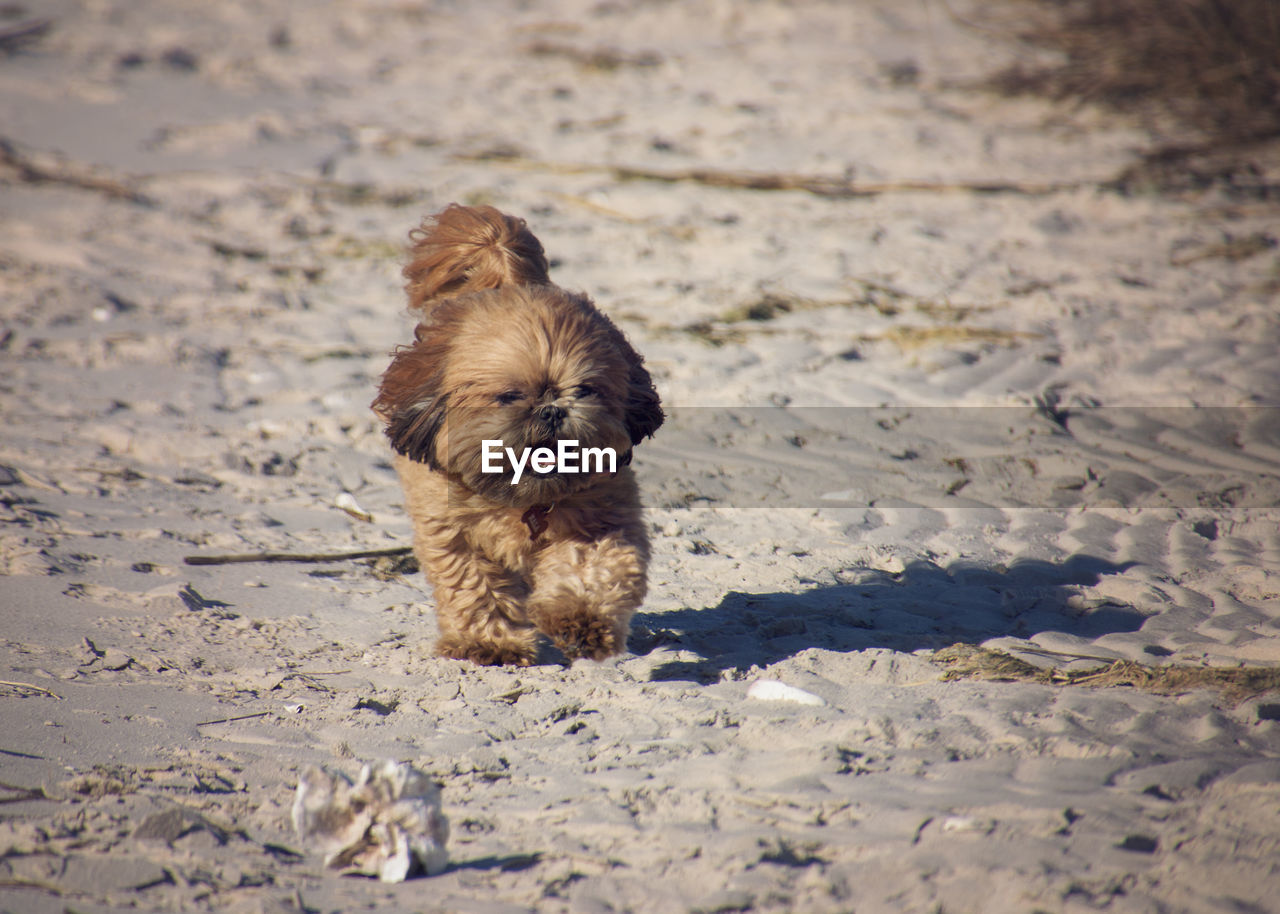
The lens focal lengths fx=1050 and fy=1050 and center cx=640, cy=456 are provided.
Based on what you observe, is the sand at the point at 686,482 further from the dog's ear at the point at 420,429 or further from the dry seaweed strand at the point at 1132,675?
the dog's ear at the point at 420,429

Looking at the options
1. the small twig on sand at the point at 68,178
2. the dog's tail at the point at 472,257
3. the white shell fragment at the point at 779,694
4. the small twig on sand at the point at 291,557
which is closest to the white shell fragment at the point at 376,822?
the white shell fragment at the point at 779,694

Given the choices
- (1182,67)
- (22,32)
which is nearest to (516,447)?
(1182,67)

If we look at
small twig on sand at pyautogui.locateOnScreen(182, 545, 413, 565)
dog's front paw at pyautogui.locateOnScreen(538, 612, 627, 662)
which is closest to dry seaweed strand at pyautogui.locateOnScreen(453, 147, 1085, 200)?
small twig on sand at pyautogui.locateOnScreen(182, 545, 413, 565)

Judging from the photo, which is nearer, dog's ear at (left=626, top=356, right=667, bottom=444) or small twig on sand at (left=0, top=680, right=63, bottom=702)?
small twig on sand at (left=0, top=680, right=63, bottom=702)

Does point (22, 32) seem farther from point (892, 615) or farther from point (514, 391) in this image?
point (892, 615)

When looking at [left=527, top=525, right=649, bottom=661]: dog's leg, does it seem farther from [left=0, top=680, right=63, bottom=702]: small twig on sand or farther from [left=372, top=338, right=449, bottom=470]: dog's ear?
[left=0, top=680, right=63, bottom=702]: small twig on sand

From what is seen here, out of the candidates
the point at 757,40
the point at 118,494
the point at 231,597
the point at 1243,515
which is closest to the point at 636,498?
the point at 231,597
